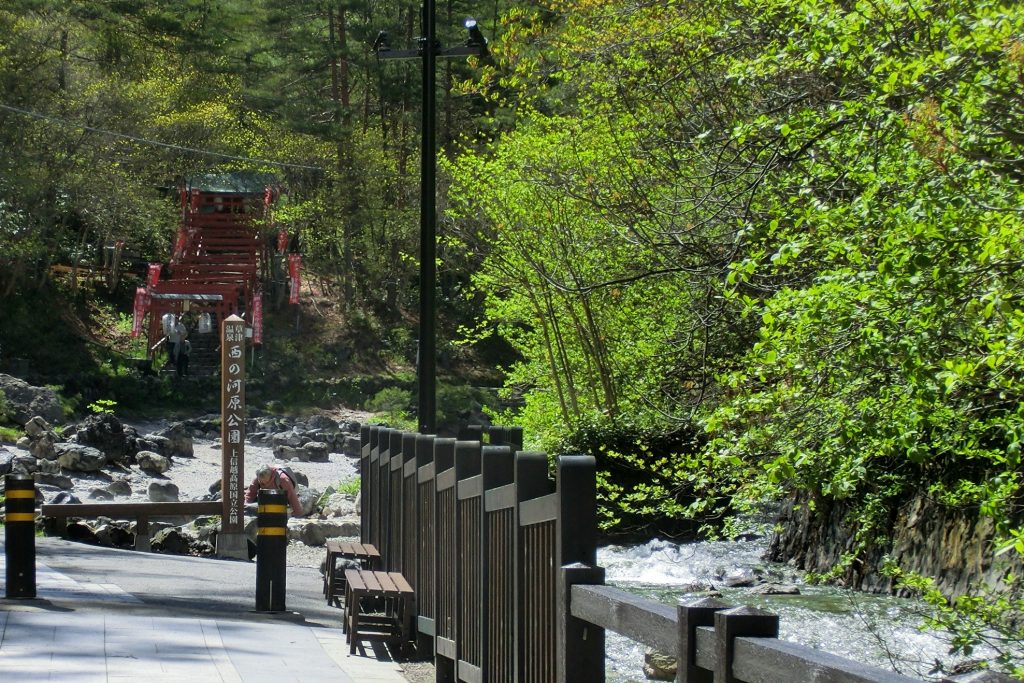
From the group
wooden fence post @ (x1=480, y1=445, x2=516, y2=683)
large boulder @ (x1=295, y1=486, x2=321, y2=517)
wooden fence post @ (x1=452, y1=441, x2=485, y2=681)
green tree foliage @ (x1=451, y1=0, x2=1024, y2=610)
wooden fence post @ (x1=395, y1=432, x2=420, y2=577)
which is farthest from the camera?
large boulder @ (x1=295, y1=486, x2=321, y2=517)

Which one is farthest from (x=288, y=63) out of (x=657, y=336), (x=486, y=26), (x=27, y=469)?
(x=657, y=336)

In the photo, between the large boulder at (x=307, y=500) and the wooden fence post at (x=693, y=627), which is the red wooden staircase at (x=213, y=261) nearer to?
the large boulder at (x=307, y=500)

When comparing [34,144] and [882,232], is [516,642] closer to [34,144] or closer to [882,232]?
[882,232]

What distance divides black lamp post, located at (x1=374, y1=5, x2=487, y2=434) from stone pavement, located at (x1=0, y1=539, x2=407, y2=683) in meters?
2.36

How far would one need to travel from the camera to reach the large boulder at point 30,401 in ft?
98.3

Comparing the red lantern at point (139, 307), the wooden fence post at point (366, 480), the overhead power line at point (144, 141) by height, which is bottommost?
the wooden fence post at point (366, 480)

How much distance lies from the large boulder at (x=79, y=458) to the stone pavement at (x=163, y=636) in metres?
11.6

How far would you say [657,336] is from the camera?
16.3 meters

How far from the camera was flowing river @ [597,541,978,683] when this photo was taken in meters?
10.2

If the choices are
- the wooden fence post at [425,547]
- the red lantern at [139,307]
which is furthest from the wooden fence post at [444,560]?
the red lantern at [139,307]

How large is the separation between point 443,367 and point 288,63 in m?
14.7

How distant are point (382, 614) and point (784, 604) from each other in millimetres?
5699

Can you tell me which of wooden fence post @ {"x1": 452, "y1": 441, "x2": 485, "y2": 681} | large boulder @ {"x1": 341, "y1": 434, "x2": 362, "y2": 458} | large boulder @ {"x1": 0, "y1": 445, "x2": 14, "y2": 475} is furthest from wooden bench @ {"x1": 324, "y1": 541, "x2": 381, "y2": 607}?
large boulder @ {"x1": 341, "y1": 434, "x2": 362, "y2": 458}

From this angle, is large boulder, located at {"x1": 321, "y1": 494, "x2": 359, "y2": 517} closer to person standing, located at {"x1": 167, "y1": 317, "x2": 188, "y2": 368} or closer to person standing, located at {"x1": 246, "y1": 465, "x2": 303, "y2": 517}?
person standing, located at {"x1": 246, "y1": 465, "x2": 303, "y2": 517}
